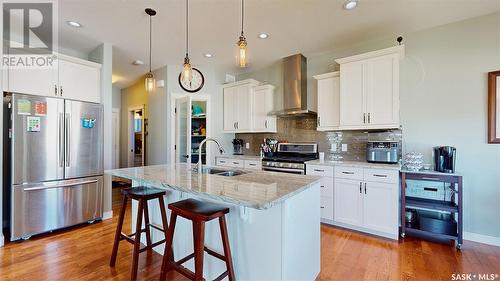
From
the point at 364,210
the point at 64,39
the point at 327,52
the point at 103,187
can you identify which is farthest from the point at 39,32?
the point at 364,210

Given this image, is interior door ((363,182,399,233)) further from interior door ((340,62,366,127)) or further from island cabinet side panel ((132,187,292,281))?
island cabinet side panel ((132,187,292,281))

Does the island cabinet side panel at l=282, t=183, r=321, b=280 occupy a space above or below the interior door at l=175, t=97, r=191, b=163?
below

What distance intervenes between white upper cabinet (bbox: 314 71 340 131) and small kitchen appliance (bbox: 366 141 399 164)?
0.57 metres

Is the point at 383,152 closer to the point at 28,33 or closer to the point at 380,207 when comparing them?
the point at 380,207

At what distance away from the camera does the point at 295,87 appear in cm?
392

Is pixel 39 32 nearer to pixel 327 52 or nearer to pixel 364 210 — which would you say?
pixel 327 52

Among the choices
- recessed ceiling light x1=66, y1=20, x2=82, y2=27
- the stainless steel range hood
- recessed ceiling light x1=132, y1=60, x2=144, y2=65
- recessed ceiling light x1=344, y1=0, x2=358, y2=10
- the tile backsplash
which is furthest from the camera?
recessed ceiling light x1=132, y1=60, x2=144, y2=65

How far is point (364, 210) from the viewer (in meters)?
2.92

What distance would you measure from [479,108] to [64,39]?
5.45 meters

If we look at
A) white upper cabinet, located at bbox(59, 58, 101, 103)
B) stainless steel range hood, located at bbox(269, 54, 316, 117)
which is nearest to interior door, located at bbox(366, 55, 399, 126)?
stainless steel range hood, located at bbox(269, 54, 316, 117)

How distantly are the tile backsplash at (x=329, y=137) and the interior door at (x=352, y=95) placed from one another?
42 centimetres

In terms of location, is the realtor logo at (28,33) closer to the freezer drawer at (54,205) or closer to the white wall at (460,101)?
the freezer drawer at (54,205)

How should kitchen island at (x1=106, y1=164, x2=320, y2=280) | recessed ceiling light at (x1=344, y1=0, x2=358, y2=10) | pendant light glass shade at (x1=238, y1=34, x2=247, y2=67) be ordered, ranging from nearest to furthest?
1. kitchen island at (x1=106, y1=164, x2=320, y2=280)
2. pendant light glass shade at (x1=238, y1=34, x2=247, y2=67)
3. recessed ceiling light at (x1=344, y1=0, x2=358, y2=10)

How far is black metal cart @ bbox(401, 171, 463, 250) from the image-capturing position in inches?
98.7
